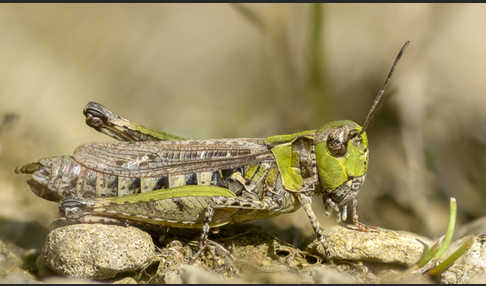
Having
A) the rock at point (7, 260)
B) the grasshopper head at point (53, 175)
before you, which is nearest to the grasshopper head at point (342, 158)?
the grasshopper head at point (53, 175)

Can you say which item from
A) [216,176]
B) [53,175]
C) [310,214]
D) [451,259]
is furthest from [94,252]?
[451,259]

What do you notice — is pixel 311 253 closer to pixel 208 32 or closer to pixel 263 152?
pixel 263 152

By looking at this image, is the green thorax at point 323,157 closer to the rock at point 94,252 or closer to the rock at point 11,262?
the rock at point 94,252

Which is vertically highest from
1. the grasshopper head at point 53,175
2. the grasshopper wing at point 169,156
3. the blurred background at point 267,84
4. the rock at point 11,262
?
the blurred background at point 267,84

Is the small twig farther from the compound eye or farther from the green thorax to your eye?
the compound eye

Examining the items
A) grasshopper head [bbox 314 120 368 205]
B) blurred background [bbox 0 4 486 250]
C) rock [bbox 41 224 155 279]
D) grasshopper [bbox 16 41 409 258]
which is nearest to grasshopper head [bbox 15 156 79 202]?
grasshopper [bbox 16 41 409 258]

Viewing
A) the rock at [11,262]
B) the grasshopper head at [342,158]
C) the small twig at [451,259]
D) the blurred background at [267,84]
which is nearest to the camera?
the small twig at [451,259]

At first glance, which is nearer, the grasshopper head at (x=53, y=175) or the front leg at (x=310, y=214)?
the front leg at (x=310, y=214)

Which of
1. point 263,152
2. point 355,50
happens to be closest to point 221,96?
point 355,50
